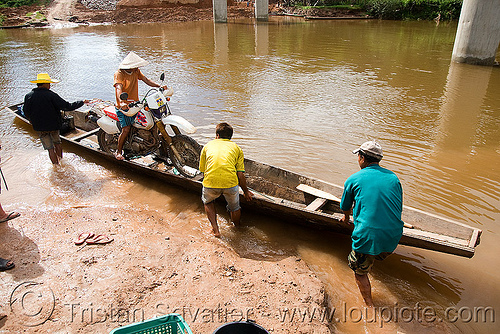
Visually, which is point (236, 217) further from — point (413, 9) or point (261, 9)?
point (413, 9)

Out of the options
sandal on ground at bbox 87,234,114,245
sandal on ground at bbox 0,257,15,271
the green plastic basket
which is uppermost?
the green plastic basket

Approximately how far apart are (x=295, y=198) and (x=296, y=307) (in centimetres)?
222

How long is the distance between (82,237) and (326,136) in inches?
225

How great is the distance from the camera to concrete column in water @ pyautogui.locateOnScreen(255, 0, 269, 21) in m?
33.1

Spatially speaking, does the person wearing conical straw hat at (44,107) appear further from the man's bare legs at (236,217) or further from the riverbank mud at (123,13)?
the riverbank mud at (123,13)

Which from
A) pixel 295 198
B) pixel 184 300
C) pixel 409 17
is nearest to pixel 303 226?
pixel 295 198

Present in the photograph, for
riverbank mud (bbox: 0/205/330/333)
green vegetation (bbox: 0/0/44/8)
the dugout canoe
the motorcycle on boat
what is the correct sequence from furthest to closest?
1. green vegetation (bbox: 0/0/44/8)
2. the motorcycle on boat
3. the dugout canoe
4. riverbank mud (bbox: 0/205/330/333)

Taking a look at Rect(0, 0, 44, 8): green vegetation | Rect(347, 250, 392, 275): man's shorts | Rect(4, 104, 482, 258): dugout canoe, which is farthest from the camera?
Rect(0, 0, 44, 8): green vegetation

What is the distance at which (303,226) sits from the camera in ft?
15.6

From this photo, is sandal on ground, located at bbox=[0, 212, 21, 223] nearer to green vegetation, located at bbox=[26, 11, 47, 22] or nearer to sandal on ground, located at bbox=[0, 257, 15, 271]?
sandal on ground, located at bbox=[0, 257, 15, 271]

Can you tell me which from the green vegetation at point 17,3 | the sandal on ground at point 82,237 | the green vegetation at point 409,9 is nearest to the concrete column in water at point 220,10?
the green vegetation at point 409,9

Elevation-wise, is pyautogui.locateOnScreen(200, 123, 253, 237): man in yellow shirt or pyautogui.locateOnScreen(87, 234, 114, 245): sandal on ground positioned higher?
pyautogui.locateOnScreen(200, 123, 253, 237): man in yellow shirt

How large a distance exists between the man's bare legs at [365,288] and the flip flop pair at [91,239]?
3061 millimetres

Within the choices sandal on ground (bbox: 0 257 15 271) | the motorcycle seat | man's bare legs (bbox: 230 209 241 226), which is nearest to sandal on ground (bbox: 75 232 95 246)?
sandal on ground (bbox: 0 257 15 271)
